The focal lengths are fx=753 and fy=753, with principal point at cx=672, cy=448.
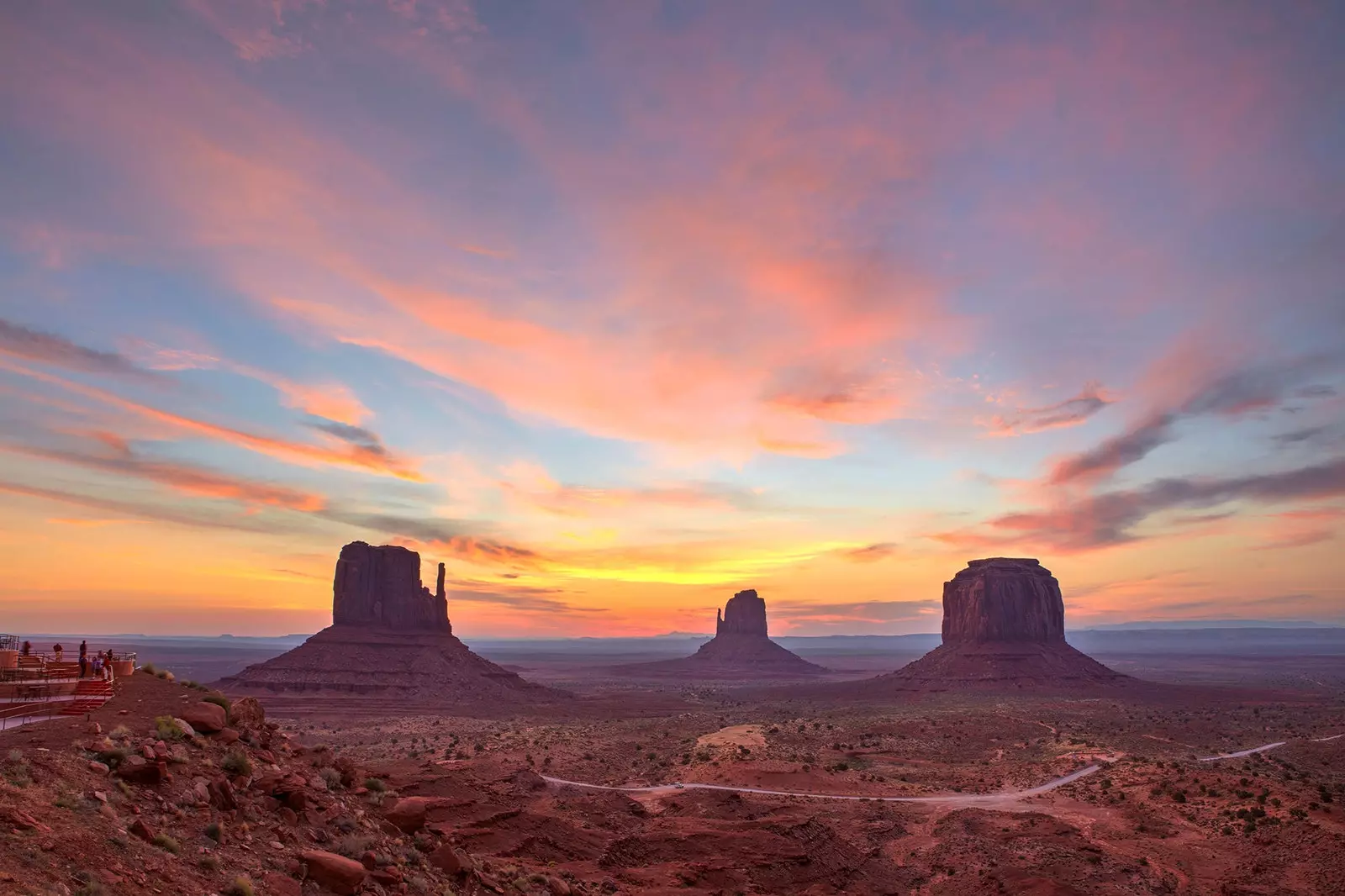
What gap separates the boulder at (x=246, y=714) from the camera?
1977cm

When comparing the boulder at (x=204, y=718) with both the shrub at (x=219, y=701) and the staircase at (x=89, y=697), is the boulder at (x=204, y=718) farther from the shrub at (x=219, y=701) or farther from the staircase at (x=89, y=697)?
the staircase at (x=89, y=697)

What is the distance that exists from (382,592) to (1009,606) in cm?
11387

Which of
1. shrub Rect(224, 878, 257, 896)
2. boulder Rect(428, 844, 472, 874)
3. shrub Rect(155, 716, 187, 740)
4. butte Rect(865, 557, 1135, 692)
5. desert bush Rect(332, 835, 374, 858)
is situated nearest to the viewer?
shrub Rect(224, 878, 257, 896)

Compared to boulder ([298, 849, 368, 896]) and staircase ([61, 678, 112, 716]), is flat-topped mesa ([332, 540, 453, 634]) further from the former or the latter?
boulder ([298, 849, 368, 896])

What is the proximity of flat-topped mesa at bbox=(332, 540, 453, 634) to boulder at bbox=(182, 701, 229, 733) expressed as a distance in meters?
116

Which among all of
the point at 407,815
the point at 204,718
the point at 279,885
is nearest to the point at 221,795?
the point at 279,885

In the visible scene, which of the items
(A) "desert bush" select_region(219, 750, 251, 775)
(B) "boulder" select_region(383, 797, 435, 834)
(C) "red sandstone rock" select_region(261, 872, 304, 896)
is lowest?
(B) "boulder" select_region(383, 797, 435, 834)

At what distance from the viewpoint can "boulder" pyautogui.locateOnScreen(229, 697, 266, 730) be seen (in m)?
19.8

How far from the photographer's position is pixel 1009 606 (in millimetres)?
141750

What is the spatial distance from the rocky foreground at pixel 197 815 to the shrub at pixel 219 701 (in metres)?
0.14

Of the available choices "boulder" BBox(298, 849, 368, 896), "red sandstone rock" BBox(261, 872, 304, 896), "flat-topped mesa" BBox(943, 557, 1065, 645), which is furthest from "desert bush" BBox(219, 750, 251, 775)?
"flat-topped mesa" BBox(943, 557, 1065, 645)

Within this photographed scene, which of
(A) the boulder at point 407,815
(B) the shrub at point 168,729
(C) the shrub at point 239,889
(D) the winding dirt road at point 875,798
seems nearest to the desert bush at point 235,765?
(B) the shrub at point 168,729

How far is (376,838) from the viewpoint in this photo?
17.4 m

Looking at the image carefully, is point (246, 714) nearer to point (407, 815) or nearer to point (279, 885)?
point (407, 815)
